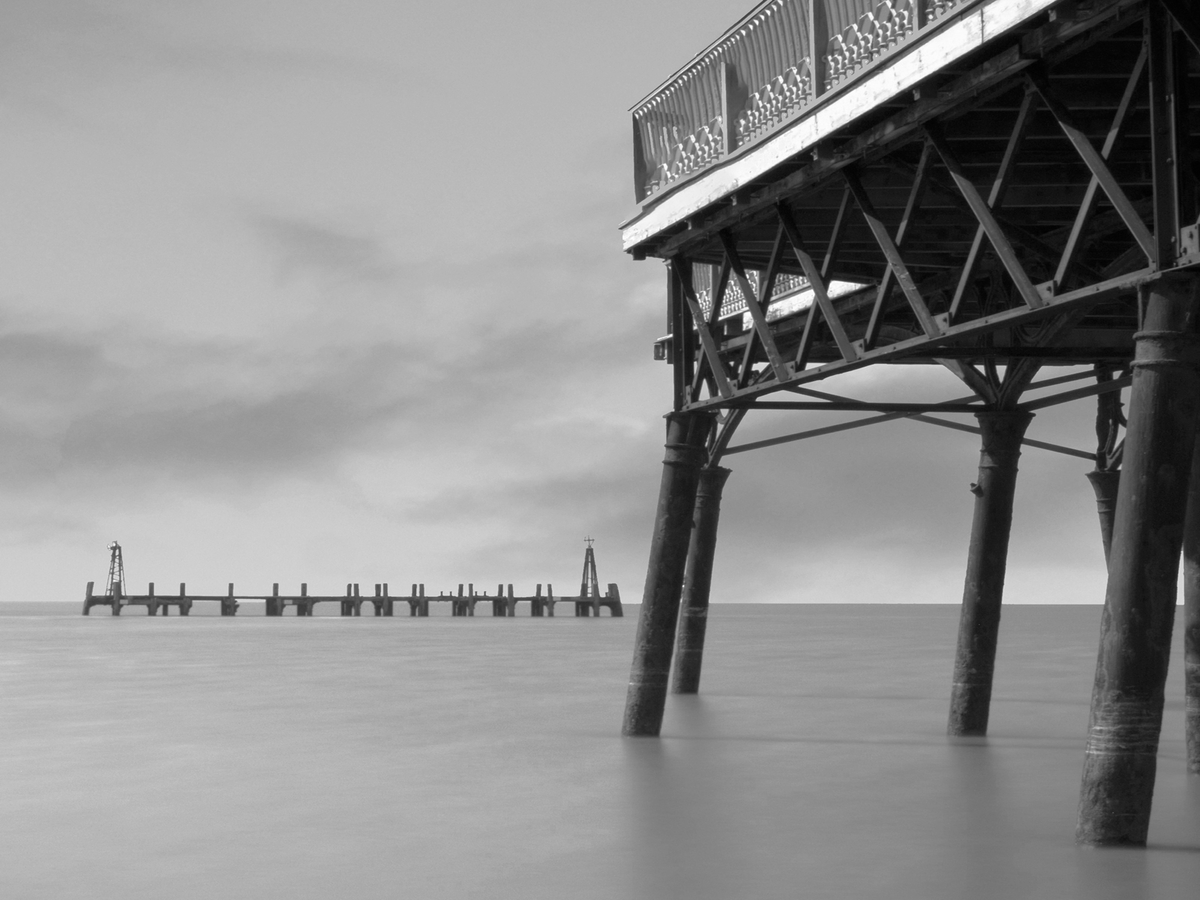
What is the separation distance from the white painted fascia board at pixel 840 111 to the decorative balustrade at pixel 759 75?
0.15 meters

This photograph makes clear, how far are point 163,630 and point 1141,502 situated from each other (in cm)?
7121

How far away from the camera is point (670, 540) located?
17.5 m

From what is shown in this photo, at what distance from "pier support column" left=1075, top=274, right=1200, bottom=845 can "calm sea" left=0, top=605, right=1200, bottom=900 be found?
85 centimetres

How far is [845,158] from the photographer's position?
1374 cm

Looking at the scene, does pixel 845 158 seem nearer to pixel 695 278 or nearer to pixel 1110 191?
pixel 1110 191

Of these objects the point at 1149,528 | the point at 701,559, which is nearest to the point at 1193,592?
the point at 1149,528

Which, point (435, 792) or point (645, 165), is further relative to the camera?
point (645, 165)

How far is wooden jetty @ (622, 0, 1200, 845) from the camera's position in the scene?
10.3 m

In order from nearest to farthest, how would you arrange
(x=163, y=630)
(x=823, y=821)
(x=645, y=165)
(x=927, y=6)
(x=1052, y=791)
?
(x=927, y=6) → (x=823, y=821) → (x=1052, y=791) → (x=645, y=165) → (x=163, y=630)

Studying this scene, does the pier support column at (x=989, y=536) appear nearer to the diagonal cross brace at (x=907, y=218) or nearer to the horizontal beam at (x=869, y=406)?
the horizontal beam at (x=869, y=406)

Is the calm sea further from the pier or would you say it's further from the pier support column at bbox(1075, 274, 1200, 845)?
the pier

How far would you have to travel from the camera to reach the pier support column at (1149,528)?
10266mm

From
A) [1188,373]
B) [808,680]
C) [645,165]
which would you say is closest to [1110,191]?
[1188,373]

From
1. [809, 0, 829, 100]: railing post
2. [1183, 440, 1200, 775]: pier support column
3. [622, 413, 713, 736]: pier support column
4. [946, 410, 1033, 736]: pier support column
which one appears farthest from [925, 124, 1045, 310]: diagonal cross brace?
[946, 410, 1033, 736]: pier support column
